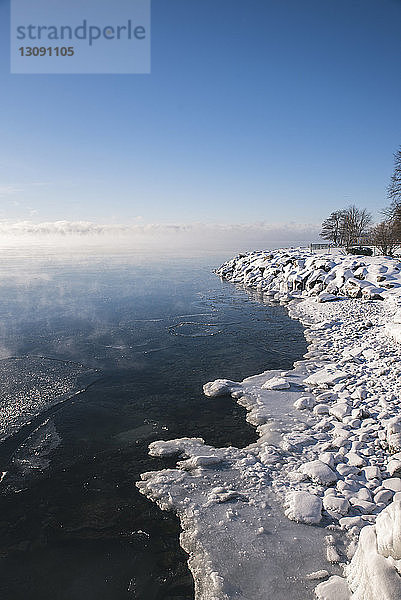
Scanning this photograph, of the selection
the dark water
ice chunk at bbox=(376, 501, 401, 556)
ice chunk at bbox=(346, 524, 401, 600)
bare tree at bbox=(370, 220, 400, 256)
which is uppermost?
bare tree at bbox=(370, 220, 400, 256)

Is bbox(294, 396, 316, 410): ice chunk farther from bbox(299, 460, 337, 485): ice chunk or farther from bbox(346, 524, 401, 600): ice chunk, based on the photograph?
bbox(346, 524, 401, 600): ice chunk

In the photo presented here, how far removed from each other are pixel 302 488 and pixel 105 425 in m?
4.43

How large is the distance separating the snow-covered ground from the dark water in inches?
16.1

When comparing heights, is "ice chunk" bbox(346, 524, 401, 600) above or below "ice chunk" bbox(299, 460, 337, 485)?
above

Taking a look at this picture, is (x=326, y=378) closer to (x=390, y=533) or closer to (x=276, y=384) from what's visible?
(x=276, y=384)

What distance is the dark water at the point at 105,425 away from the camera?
4.45 meters

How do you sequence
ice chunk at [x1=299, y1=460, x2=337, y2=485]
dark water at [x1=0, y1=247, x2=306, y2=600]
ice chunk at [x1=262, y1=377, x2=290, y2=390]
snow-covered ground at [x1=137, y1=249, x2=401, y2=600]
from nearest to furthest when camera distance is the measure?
1. snow-covered ground at [x1=137, y1=249, x2=401, y2=600]
2. dark water at [x1=0, y1=247, x2=306, y2=600]
3. ice chunk at [x1=299, y1=460, x2=337, y2=485]
4. ice chunk at [x1=262, y1=377, x2=290, y2=390]

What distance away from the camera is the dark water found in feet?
14.6

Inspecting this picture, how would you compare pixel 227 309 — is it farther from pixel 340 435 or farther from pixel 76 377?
pixel 340 435

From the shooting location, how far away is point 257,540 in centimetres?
474

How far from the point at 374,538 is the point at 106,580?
3237 millimetres

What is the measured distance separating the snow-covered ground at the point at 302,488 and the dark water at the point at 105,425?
1.34 feet

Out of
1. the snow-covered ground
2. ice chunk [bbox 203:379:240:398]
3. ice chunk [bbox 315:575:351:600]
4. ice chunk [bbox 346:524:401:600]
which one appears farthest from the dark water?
ice chunk [bbox 346:524:401:600]

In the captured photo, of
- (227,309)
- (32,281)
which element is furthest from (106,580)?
(32,281)
